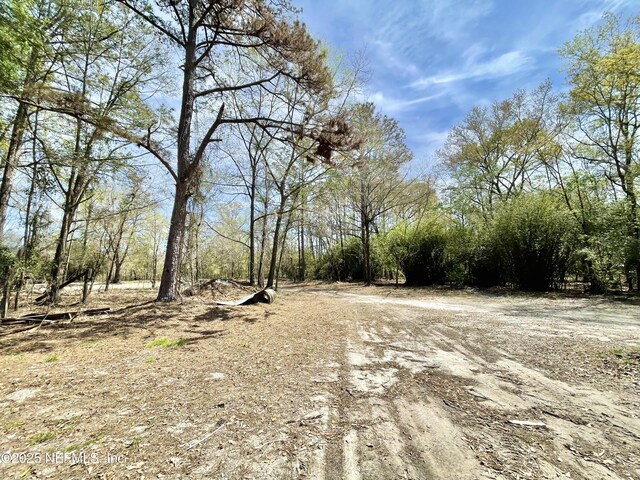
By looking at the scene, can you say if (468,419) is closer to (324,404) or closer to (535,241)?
(324,404)

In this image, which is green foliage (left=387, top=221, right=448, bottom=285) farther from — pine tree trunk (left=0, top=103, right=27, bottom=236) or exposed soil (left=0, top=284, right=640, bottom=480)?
pine tree trunk (left=0, top=103, right=27, bottom=236)

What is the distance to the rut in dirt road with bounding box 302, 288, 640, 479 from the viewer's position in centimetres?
139

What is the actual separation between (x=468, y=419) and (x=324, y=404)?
103 cm

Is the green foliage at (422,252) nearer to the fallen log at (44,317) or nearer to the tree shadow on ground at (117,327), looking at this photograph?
the tree shadow on ground at (117,327)

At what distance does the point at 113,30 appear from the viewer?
7367 mm

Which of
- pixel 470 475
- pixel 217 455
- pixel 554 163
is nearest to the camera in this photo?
pixel 470 475

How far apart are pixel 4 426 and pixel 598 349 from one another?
18.4 ft

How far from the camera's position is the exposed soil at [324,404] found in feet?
4.70

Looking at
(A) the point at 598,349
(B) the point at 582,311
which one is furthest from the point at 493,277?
(A) the point at 598,349

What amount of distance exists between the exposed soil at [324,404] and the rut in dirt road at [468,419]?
11 mm

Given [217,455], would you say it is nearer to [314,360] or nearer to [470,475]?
[470,475]

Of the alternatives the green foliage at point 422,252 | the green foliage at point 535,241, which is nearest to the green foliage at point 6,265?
the green foliage at point 422,252

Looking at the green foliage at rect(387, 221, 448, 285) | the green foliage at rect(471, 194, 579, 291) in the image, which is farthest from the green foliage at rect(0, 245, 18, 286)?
the green foliage at rect(471, 194, 579, 291)

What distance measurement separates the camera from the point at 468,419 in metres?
1.82
